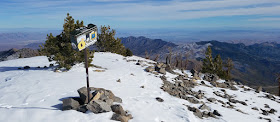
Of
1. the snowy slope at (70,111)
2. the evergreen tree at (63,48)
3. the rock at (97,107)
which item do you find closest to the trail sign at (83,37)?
the rock at (97,107)

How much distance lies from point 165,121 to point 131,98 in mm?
3385

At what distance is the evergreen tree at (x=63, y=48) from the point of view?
17.4 meters

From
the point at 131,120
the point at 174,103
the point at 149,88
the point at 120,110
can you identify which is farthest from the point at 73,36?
the point at 149,88

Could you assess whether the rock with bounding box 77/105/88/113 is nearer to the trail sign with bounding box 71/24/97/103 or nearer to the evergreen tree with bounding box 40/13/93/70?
the trail sign with bounding box 71/24/97/103

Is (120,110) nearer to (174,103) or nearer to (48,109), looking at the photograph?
(48,109)

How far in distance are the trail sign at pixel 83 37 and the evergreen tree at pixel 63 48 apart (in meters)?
9.82

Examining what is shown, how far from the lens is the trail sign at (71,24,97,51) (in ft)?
24.4

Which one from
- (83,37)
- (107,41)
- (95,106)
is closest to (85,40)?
→ (83,37)

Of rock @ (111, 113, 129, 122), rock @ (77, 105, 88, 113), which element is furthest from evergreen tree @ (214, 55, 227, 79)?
rock @ (77, 105, 88, 113)

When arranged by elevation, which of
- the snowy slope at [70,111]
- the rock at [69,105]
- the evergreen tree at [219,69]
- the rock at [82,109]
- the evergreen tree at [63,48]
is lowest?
the evergreen tree at [219,69]

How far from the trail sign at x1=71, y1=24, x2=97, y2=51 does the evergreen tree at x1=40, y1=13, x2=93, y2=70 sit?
9.82 metres

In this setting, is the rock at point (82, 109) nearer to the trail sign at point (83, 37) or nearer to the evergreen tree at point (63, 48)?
the trail sign at point (83, 37)

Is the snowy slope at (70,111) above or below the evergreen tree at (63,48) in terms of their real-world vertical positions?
below

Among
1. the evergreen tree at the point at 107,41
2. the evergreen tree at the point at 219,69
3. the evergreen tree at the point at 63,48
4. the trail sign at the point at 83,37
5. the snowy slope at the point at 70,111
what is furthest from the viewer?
the evergreen tree at the point at 107,41
